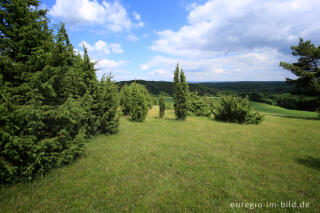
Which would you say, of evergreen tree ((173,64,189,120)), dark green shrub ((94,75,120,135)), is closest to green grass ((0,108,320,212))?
dark green shrub ((94,75,120,135))

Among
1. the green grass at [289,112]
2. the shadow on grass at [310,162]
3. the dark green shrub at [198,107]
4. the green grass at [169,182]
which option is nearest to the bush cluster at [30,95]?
the green grass at [169,182]

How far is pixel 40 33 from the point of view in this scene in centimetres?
508

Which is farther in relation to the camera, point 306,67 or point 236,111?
point 306,67

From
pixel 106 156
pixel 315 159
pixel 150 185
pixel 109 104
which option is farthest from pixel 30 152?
pixel 315 159

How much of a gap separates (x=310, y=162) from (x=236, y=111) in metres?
13.0

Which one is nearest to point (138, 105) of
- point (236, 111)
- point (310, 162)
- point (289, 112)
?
point (236, 111)

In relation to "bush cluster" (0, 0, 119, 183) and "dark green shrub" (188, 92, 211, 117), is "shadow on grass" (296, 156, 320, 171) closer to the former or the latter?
"bush cluster" (0, 0, 119, 183)

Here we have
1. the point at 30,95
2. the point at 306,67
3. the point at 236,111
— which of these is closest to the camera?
the point at 30,95

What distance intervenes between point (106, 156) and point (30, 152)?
326 centimetres

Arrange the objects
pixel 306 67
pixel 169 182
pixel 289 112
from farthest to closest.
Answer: pixel 289 112 → pixel 306 67 → pixel 169 182

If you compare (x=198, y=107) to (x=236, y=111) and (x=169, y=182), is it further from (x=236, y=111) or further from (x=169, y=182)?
(x=169, y=182)

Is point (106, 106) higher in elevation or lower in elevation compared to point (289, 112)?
higher

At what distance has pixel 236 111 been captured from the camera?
1917 centimetres

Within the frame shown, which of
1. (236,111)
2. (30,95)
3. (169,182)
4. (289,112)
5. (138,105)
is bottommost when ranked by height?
(289,112)
